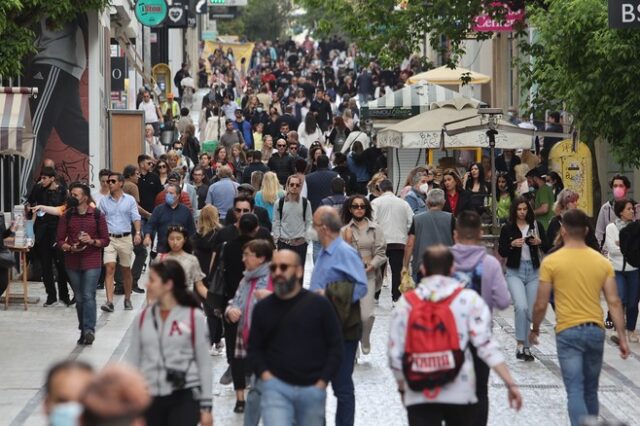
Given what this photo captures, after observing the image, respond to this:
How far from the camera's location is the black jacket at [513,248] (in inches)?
632

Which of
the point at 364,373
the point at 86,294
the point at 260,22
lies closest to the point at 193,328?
the point at 364,373

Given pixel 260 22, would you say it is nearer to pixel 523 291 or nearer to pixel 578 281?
pixel 523 291

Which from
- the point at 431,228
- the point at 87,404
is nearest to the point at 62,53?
the point at 431,228

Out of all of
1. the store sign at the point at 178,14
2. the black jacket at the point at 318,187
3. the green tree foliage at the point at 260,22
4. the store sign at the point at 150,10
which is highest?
the green tree foliage at the point at 260,22

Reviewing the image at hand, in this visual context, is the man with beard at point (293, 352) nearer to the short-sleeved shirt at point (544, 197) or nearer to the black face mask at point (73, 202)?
the black face mask at point (73, 202)

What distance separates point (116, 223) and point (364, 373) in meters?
5.63

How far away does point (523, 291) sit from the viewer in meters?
16.1

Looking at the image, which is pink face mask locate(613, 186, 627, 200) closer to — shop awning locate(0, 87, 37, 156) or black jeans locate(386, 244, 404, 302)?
black jeans locate(386, 244, 404, 302)

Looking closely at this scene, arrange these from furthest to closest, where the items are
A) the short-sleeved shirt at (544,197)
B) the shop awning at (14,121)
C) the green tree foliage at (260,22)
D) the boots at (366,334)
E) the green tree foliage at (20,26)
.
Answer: the green tree foliage at (260,22), the green tree foliage at (20,26), the short-sleeved shirt at (544,197), the shop awning at (14,121), the boots at (366,334)

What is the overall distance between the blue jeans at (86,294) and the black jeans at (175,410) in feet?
25.7

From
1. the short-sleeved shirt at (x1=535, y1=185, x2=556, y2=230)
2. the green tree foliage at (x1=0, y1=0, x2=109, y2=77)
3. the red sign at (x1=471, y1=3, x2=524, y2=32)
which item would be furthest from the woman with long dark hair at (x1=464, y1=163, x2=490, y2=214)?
the green tree foliage at (x1=0, y1=0, x2=109, y2=77)

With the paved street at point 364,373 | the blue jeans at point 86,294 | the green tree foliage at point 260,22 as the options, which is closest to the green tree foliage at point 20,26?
the paved street at point 364,373

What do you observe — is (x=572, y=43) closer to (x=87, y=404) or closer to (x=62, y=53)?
(x=62, y=53)

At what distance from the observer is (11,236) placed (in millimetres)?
20031
